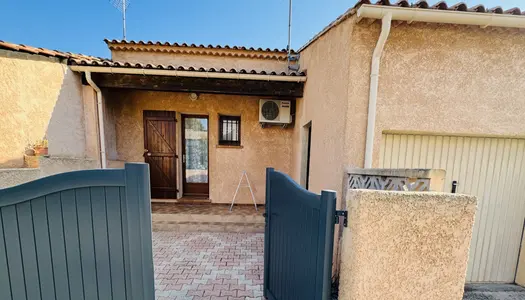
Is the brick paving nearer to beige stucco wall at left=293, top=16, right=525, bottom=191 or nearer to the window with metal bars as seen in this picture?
beige stucco wall at left=293, top=16, right=525, bottom=191

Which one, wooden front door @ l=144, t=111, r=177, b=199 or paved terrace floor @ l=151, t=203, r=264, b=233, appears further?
wooden front door @ l=144, t=111, r=177, b=199

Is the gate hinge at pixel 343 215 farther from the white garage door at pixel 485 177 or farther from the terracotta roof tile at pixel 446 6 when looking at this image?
the terracotta roof tile at pixel 446 6

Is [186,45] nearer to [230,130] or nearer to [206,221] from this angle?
[230,130]

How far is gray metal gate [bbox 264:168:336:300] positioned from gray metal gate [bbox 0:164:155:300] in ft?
4.52

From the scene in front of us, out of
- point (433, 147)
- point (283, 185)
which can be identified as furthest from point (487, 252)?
point (283, 185)

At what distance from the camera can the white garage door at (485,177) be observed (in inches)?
128

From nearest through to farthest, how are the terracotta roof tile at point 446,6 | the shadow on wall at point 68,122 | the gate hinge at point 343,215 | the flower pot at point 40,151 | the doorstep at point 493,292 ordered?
the gate hinge at point 343,215
the terracotta roof tile at point 446,6
the doorstep at point 493,292
the flower pot at point 40,151
the shadow on wall at point 68,122

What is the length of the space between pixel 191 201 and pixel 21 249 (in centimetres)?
451

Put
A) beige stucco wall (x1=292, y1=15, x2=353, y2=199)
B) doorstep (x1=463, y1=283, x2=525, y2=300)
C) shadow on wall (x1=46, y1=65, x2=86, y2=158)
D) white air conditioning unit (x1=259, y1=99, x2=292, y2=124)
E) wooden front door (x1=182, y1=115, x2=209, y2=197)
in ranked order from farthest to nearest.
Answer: wooden front door (x1=182, y1=115, x2=209, y2=197) → white air conditioning unit (x1=259, y1=99, x2=292, y2=124) → shadow on wall (x1=46, y1=65, x2=86, y2=158) → doorstep (x1=463, y1=283, x2=525, y2=300) → beige stucco wall (x1=292, y1=15, x2=353, y2=199)

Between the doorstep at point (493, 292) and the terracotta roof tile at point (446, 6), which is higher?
the terracotta roof tile at point (446, 6)

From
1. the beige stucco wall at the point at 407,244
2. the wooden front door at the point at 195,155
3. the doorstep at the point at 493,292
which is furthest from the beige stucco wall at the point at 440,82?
the wooden front door at the point at 195,155

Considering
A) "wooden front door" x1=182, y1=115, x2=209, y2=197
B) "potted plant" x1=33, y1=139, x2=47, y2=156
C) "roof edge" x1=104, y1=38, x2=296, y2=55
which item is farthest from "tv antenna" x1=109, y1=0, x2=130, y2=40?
"potted plant" x1=33, y1=139, x2=47, y2=156

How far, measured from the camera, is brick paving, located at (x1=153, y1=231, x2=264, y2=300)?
9.64ft

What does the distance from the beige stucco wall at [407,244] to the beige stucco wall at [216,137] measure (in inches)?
182
